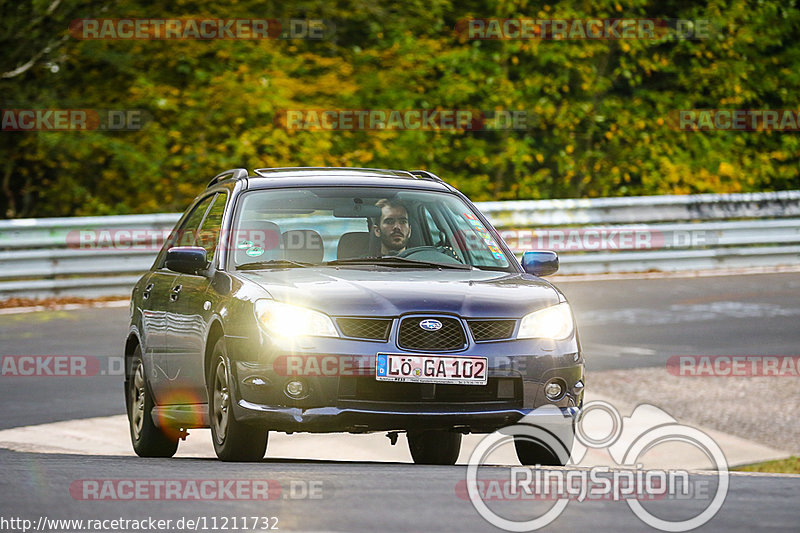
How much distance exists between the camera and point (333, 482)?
22.5ft

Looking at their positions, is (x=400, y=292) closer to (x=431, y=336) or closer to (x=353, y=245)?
(x=431, y=336)

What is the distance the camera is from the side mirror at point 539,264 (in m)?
9.05

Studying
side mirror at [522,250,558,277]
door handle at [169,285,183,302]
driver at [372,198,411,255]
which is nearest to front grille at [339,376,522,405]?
side mirror at [522,250,558,277]

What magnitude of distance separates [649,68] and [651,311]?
1111 centimetres

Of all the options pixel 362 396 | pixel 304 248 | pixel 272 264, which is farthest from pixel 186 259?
pixel 362 396

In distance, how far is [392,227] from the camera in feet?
30.0

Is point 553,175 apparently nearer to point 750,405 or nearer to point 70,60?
point 70,60

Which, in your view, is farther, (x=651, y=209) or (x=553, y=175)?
(x=553, y=175)

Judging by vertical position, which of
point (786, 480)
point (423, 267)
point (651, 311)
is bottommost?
point (651, 311)

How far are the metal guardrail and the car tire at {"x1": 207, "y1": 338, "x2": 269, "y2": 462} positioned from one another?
11700 mm

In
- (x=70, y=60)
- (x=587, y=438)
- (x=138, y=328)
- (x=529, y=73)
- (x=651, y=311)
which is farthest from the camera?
(x=529, y=73)

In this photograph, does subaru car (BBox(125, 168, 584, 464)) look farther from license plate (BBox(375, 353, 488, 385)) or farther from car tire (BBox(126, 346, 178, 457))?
car tire (BBox(126, 346, 178, 457))

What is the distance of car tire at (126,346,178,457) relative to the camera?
9508 mm

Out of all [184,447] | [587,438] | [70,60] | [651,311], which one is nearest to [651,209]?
[651,311]
